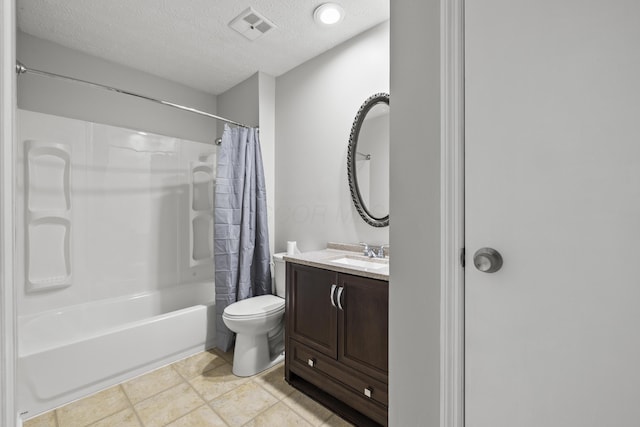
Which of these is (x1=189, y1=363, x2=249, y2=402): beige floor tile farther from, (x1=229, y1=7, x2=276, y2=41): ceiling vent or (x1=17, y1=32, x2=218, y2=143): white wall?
(x1=229, y1=7, x2=276, y2=41): ceiling vent

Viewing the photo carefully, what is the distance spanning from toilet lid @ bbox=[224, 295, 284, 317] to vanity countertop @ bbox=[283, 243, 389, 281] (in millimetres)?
415

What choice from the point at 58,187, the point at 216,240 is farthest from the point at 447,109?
the point at 58,187

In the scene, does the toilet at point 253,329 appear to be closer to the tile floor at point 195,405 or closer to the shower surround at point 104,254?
the tile floor at point 195,405

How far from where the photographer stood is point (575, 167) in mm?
624

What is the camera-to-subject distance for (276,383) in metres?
1.82

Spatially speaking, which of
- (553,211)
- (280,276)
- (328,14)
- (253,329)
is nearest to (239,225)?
(280,276)

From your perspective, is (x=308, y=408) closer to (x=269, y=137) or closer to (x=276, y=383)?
(x=276, y=383)

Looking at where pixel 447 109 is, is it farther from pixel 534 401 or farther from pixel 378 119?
pixel 378 119

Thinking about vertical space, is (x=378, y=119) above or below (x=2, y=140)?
above

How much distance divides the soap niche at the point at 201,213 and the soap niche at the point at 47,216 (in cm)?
93

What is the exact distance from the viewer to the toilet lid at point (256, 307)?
1879 millimetres

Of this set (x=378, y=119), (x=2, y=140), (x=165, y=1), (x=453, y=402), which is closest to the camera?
(x=2, y=140)

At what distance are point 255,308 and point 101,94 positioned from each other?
2.32 m

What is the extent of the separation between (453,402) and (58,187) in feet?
9.14
